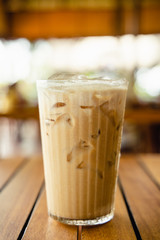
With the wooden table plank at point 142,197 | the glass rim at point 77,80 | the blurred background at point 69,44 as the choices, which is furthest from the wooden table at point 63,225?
the blurred background at point 69,44

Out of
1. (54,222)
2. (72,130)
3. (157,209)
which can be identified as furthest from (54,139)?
(157,209)

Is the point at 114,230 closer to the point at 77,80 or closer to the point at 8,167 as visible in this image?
the point at 77,80

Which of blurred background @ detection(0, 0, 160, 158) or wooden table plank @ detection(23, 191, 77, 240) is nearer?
wooden table plank @ detection(23, 191, 77, 240)

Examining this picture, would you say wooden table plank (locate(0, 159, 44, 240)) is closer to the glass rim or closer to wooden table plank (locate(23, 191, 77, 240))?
wooden table plank (locate(23, 191, 77, 240))

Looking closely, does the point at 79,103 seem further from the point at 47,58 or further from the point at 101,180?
the point at 47,58

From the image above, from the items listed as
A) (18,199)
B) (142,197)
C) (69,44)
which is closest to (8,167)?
(18,199)

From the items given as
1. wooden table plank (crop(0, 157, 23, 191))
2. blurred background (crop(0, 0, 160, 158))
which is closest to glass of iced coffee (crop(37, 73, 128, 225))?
wooden table plank (crop(0, 157, 23, 191))

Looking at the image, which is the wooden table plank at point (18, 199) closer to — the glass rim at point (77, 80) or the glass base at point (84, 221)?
the glass base at point (84, 221)
